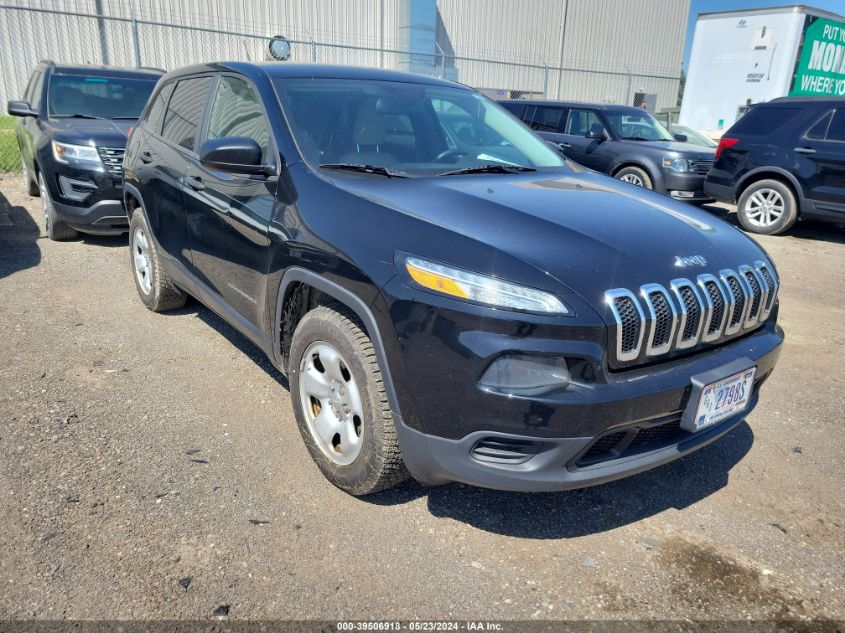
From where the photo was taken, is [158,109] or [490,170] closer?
[490,170]

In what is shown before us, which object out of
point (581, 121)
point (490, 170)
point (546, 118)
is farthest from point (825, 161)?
point (490, 170)

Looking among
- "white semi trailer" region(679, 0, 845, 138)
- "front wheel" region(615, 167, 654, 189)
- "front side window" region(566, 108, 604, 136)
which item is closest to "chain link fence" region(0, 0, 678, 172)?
"white semi trailer" region(679, 0, 845, 138)

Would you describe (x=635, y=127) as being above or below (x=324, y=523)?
above

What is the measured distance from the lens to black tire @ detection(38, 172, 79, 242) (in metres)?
6.48

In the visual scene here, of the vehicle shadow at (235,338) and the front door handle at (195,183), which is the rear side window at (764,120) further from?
the front door handle at (195,183)

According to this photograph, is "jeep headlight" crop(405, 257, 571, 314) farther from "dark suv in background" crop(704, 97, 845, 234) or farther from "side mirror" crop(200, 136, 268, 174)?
"dark suv in background" crop(704, 97, 845, 234)

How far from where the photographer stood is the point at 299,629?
208cm

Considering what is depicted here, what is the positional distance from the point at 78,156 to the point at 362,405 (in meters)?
5.21

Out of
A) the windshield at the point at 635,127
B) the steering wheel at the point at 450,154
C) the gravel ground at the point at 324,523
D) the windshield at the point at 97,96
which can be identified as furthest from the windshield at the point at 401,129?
the windshield at the point at 635,127

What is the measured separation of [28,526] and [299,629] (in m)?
1.22

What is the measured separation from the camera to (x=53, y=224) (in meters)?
6.60

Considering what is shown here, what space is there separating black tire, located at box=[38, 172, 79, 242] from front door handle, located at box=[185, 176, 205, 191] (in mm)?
3569

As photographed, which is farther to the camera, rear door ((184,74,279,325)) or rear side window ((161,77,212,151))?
rear side window ((161,77,212,151))

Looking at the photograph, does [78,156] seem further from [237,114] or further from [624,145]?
[624,145]
